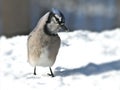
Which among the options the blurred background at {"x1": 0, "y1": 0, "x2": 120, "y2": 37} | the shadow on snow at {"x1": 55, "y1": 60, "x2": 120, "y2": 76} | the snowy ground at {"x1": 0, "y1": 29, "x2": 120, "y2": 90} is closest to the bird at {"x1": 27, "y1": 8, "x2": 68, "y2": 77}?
the snowy ground at {"x1": 0, "y1": 29, "x2": 120, "y2": 90}

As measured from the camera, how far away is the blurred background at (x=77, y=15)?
8.54 m

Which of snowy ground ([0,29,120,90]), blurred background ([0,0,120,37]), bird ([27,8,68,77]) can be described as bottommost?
blurred background ([0,0,120,37])

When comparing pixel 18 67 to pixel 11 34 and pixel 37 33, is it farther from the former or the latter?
pixel 11 34

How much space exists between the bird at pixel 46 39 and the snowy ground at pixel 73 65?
199 mm

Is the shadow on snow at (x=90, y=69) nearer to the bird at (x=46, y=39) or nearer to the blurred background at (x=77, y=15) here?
the bird at (x=46, y=39)

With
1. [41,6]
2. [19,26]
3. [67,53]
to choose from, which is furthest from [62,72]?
[41,6]

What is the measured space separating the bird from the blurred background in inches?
125

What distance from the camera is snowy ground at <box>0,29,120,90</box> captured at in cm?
529

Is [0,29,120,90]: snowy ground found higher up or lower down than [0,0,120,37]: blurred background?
higher up

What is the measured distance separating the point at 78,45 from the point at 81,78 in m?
1.09

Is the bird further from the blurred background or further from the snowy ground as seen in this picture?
the blurred background

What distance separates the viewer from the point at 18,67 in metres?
5.85

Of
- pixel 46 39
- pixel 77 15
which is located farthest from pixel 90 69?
pixel 77 15

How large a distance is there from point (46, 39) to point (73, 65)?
29.1 inches
